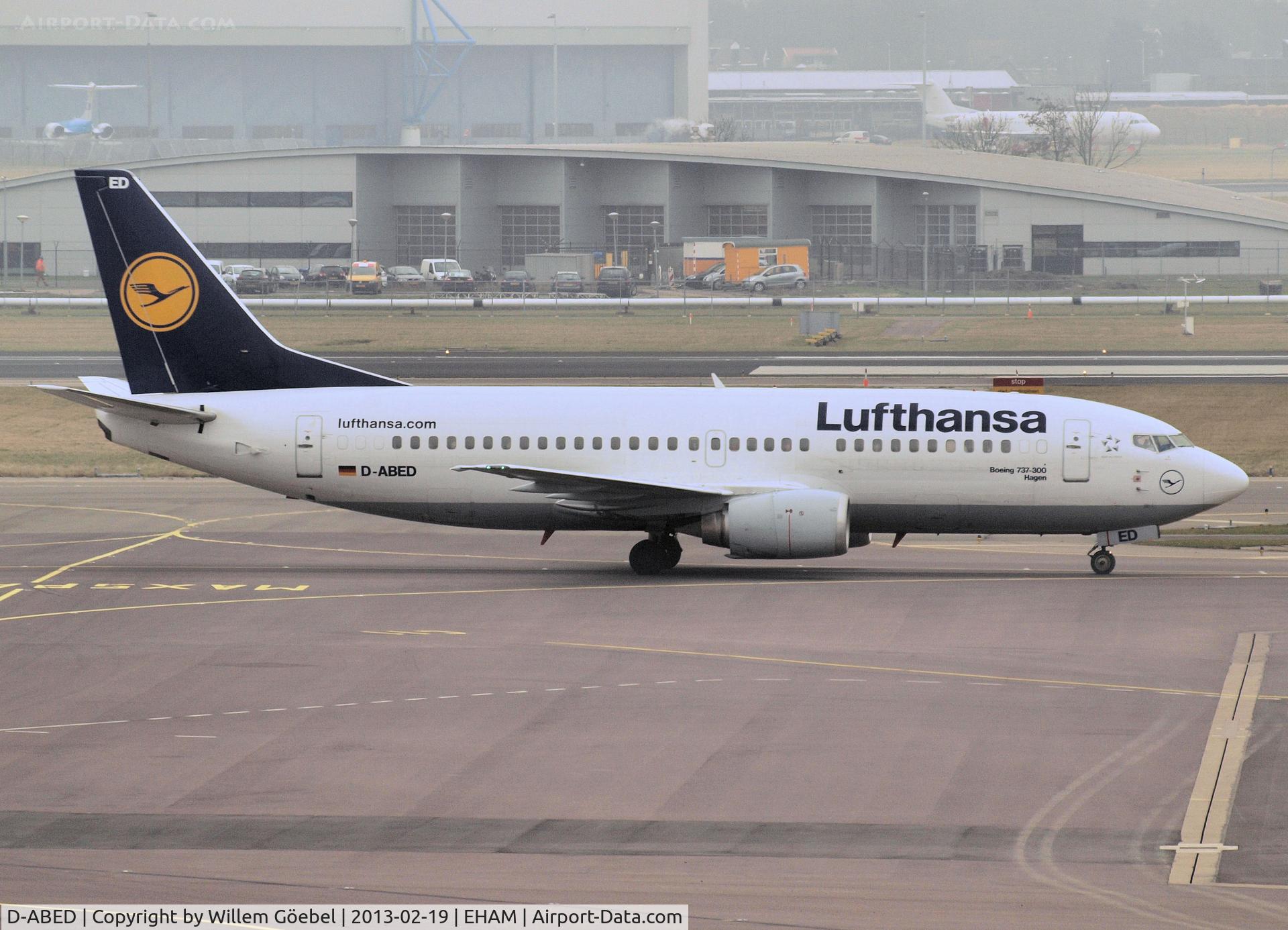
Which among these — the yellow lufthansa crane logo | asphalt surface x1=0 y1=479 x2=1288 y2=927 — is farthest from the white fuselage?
the yellow lufthansa crane logo

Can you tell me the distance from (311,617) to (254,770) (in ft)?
36.6

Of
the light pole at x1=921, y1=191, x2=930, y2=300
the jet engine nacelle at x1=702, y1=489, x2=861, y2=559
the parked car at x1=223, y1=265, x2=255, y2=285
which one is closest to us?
the jet engine nacelle at x1=702, y1=489, x2=861, y2=559

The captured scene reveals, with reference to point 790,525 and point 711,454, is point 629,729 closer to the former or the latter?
point 790,525

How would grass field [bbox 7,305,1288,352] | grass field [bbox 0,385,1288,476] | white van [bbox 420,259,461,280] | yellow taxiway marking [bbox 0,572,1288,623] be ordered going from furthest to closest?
Result: white van [bbox 420,259,461,280]
grass field [bbox 7,305,1288,352]
grass field [bbox 0,385,1288,476]
yellow taxiway marking [bbox 0,572,1288,623]

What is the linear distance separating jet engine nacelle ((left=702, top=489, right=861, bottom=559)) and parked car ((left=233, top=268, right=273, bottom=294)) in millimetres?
83336

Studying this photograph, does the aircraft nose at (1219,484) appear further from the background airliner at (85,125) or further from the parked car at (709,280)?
the background airliner at (85,125)

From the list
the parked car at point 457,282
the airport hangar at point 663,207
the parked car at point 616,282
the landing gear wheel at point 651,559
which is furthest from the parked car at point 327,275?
the landing gear wheel at point 651,559

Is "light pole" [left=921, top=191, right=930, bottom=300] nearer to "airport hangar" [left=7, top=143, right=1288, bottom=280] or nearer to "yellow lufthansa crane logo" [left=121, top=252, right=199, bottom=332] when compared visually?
"airport hangar" [left=7, top=143, right=1288, bottom=280]

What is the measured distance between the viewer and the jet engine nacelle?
36.3 m

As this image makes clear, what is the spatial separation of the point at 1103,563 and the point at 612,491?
1150cm

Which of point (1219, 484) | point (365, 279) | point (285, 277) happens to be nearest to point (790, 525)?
point (1219, 484)

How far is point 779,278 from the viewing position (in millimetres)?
120500

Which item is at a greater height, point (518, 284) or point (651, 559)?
point (518, 284)

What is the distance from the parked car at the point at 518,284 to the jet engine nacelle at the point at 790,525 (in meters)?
80.8
